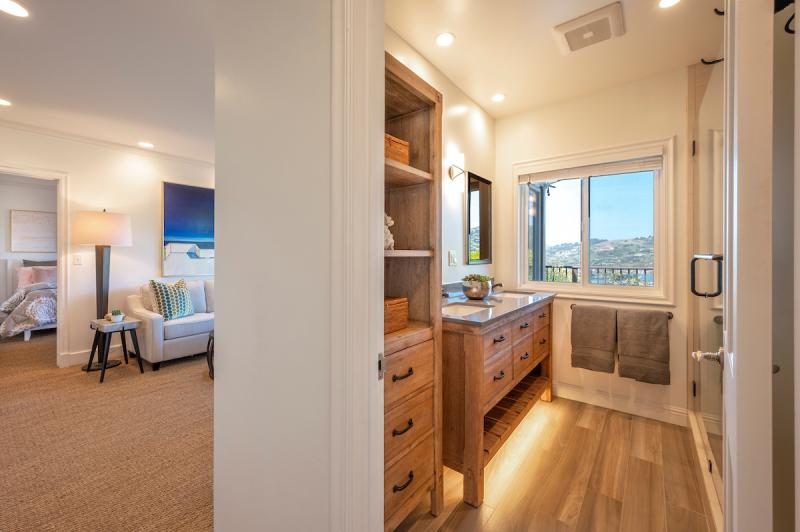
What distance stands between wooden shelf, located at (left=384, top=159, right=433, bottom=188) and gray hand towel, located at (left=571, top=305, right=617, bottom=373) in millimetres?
1949

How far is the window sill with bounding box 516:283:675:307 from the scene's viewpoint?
2.56 m

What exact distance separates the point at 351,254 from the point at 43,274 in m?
A: 7.21

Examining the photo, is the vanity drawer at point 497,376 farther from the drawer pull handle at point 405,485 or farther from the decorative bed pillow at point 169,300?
the decorative bed pillow at point 169,300

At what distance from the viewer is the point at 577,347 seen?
271 cm

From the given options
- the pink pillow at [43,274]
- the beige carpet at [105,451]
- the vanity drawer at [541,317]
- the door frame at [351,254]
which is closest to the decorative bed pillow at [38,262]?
the pink pillow at [43,274]

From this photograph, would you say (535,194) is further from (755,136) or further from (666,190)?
(755,136)

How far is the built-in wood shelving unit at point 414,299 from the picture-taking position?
1.32 m

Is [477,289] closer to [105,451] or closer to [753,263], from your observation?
[753,263]

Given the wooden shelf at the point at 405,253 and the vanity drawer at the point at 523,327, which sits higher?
the wooden shelf at the point at 405,253

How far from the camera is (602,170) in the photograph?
2783mm

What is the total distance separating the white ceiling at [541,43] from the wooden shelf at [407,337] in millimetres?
1752

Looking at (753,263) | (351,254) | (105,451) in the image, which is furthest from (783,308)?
(105,451)

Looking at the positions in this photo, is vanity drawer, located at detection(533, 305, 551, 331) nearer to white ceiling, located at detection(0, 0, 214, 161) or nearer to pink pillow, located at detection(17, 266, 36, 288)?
white ceiling, located at detection(0, 0, 214, 161)

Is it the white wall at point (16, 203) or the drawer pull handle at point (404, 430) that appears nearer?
the drawer pull handle at point (404, 430)
